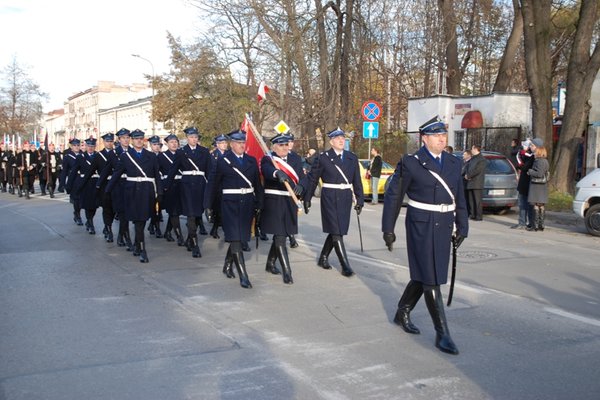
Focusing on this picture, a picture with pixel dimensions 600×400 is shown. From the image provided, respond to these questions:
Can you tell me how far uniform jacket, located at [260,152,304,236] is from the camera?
8.36 m

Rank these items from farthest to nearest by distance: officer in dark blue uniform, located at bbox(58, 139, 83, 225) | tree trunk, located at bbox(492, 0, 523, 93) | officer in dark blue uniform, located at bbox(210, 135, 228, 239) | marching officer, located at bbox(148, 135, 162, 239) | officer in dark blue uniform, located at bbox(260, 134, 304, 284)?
tree trunk, located at bbox(492, 0, 523, 93)
officer in dark blue uniform, located at bbox(58, 139, 83, 225)
marching officer, located at bbox(148, 135, 162, 239)
officer in dark blue uniform, located at bbox(210, 135, 228, 239)
officer in dark blue uniform, located at bbox(260, 134, 304, 284)

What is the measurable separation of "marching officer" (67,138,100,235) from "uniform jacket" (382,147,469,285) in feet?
29.3

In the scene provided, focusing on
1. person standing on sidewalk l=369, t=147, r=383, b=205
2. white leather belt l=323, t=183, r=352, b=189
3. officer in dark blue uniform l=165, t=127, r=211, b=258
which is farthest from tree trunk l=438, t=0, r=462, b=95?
white leather belt l=323, t=183, r=352, b=189

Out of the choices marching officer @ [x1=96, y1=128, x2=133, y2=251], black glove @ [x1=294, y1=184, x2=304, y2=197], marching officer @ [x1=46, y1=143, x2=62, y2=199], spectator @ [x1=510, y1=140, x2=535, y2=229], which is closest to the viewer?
black glove @ [x1=294, y1=184, x2=304, y2=197]

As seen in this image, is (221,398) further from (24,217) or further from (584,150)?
(584,150)

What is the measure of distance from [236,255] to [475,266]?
3.65 metres

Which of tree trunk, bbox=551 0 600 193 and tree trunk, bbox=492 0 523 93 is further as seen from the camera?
tree trunk, bbox=492 0 523 93

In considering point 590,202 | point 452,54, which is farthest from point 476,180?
point 452,54

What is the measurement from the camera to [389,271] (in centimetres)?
921

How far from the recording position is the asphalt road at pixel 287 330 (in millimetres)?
4785

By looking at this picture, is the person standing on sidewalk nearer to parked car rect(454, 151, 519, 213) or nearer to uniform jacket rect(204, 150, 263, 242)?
parked car rect(454, 151, 519, 213)

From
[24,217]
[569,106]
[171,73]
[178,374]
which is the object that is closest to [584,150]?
[569,106]

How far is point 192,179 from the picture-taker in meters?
11.3

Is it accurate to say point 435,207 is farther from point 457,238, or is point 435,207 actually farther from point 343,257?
point 343,257
